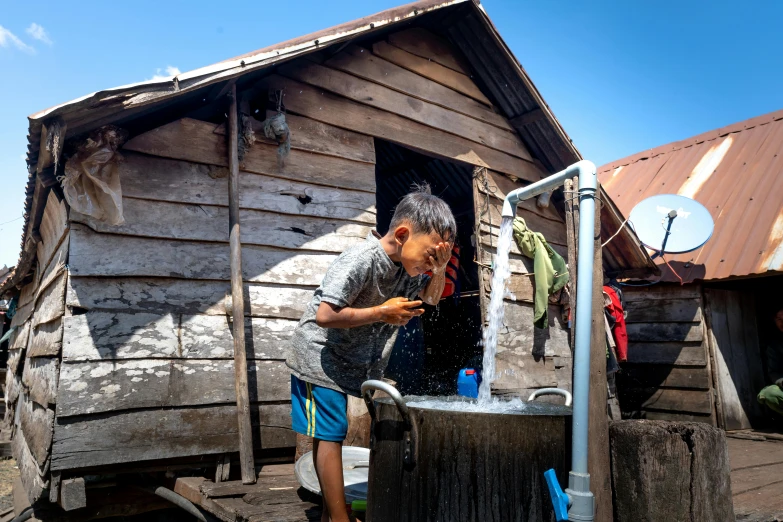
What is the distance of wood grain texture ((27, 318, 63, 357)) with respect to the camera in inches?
141

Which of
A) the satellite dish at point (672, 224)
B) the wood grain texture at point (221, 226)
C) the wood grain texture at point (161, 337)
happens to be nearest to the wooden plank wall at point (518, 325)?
the wood grain texture at point (221, 226)

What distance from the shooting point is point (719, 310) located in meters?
8.59

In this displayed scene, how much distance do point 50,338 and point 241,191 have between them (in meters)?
1.84

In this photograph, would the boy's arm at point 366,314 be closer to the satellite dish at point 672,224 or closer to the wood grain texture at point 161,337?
the wood grain texture at point 161,337

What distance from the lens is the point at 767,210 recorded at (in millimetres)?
8227

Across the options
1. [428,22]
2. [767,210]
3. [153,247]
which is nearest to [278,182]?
[153,247]

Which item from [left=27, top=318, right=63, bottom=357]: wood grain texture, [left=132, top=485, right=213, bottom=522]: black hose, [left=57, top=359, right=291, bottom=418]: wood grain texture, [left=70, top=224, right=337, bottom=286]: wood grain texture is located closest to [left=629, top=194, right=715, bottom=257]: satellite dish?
[left=70, top=224, right=337, bottom=286]: wood grain texture

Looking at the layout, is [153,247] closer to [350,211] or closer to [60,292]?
[60,292]

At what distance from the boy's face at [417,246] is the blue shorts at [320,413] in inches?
27.4

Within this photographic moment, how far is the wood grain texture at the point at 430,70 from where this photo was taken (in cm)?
542

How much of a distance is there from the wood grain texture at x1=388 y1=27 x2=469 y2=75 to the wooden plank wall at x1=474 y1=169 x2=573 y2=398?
1220 mm

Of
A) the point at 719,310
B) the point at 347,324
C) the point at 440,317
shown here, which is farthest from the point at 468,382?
the point at 719,310

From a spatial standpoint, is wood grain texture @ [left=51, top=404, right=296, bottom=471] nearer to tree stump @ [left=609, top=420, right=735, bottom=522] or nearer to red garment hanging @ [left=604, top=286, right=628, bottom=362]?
tree stump @ [left=609, top=420, right=735, bottom=522]

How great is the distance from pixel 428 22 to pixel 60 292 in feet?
14.0
